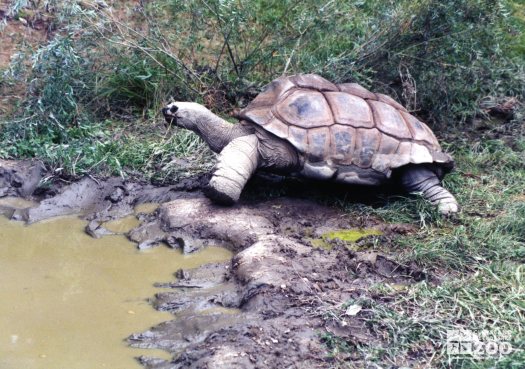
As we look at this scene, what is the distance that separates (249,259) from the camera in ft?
15.2

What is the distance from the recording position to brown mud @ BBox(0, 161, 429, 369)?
3709 mm

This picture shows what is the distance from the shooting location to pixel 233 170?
5.52 m

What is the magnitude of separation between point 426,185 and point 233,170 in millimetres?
1555

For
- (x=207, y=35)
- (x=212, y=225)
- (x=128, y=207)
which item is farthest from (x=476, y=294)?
(x=207, y=35)

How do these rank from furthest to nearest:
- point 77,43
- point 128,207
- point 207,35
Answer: point 207,35, point 77,43, point 128,207

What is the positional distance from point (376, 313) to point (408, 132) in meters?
2.35

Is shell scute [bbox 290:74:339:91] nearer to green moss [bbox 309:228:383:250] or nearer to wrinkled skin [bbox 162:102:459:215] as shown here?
wrinkled skin [bbox 162:102:459:215]

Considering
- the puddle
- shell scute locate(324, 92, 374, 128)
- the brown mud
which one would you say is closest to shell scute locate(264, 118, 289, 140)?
shell scute locate(324, 92, 374, 128)

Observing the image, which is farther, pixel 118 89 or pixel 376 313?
pixel 118 89

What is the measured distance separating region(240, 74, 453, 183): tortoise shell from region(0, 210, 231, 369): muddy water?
116cm

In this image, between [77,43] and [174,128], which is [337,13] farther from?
[77,43]
